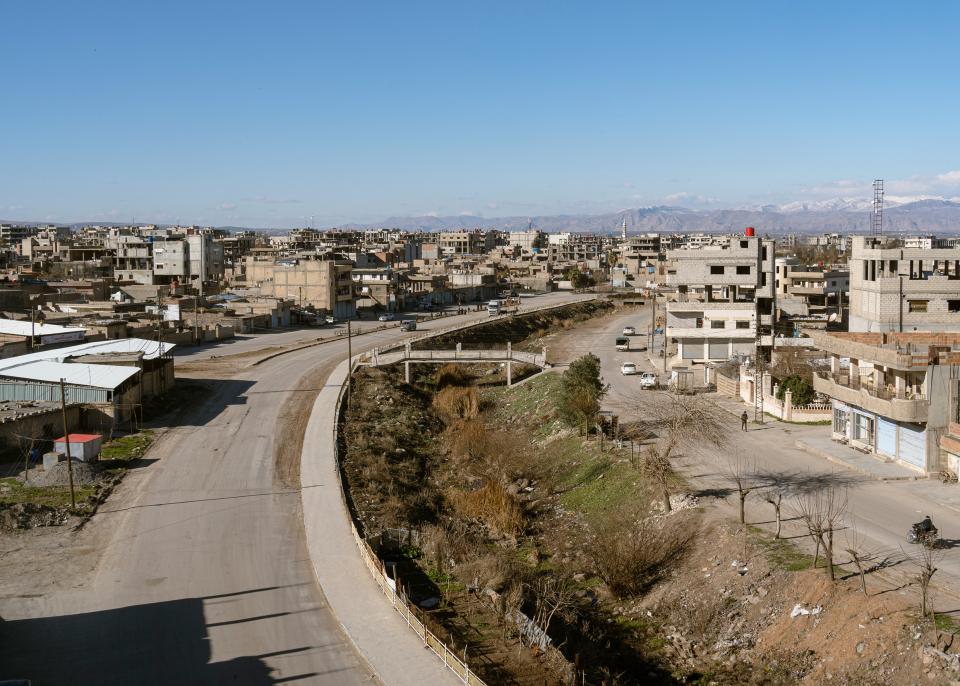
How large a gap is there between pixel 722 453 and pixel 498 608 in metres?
11.3

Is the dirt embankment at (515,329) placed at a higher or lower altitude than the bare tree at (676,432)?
lower

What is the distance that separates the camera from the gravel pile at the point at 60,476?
85.5ft

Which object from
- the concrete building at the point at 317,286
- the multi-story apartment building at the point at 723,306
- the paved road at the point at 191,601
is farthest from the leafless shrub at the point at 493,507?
the concrete building at the point at 317,286

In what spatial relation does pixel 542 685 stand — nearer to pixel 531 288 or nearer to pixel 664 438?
pixel 664 438

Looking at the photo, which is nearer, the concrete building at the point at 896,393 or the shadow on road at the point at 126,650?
the shadow on road at the point at 126,650

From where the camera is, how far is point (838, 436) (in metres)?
27.5

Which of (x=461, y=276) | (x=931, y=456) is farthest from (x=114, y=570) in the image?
(x=461, y=276)

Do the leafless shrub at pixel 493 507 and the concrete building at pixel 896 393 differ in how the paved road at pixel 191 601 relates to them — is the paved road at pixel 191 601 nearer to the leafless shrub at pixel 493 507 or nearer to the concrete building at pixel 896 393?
the leafless shrub at pixel 493 507

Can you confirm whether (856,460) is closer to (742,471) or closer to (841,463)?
(841,463)

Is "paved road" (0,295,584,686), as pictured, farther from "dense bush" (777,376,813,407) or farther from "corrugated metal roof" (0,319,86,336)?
"corrugated metal roof" (0,319,86,336)

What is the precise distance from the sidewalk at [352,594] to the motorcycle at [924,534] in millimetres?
9730

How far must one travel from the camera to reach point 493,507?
2534 cm

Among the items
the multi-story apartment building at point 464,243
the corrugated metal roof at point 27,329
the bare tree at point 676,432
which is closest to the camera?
the bare tree at point 676,432

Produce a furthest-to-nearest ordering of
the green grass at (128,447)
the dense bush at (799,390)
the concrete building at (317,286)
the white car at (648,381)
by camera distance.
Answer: the concrete building at (317,286), the white car at (648,381), the dense bush at (799,390), the green grass at (128,447)
